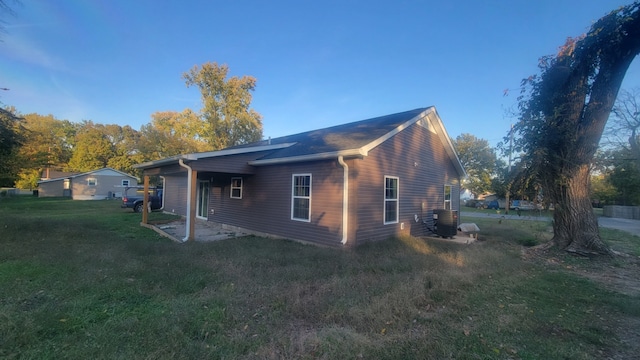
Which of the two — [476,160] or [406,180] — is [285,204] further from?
[476,160]

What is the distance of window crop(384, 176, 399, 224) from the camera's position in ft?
30.5

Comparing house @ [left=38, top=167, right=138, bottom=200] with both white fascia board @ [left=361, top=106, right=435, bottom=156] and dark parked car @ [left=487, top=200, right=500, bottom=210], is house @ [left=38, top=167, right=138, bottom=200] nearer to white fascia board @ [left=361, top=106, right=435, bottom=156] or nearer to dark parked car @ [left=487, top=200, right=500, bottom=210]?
white fascia board @ [left=361, top=106, right=435, bottom=156]

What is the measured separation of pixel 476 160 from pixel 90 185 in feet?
164

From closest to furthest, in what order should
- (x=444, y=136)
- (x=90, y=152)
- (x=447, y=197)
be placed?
(x=444, y=136)
(x=447, y=197)
(x=90, y=152)

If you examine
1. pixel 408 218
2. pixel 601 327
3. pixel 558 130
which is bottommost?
pixel 601 327

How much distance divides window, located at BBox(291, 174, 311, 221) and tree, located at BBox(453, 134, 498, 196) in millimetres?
37719

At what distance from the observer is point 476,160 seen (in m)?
41.3

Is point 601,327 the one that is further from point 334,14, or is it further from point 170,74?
point 170,74

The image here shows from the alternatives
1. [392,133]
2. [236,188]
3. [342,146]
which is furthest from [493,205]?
[236,188]

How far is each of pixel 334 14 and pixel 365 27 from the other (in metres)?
1.51

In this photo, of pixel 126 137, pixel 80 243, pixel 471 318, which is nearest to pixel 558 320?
pixel 471 318

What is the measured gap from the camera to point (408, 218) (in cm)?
1032

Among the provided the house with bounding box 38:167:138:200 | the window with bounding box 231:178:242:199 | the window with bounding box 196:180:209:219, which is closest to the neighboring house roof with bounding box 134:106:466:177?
the window with bounding box 231:178:242:199

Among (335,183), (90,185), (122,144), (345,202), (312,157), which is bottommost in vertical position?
(345,202)
